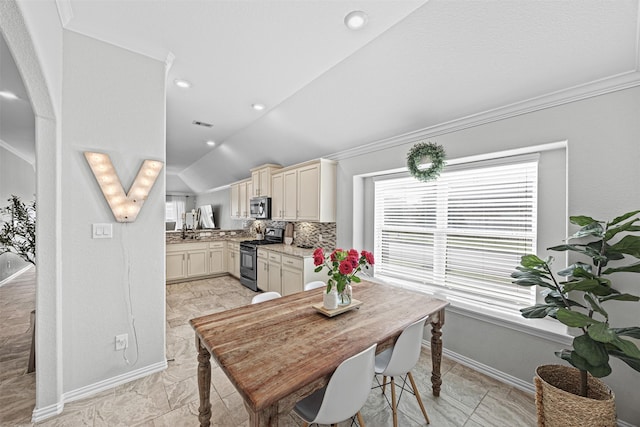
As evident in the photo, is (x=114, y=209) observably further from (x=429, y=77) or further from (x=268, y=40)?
(x=429, y=77)

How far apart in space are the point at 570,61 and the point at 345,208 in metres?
2.68

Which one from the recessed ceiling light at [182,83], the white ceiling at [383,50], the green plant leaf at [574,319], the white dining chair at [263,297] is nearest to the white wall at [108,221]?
the white ceiling at [383,50]

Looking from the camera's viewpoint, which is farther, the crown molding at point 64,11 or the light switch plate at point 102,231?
the light switch plate at point 102,231

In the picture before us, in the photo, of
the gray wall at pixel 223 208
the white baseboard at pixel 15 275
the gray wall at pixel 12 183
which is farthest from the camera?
the gray wall at pixel 223 208

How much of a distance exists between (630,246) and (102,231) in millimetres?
3605

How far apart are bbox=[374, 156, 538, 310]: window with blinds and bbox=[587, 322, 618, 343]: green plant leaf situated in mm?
1080

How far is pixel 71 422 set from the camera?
1.79 m

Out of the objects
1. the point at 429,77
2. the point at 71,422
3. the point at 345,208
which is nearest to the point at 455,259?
the point at 345,208

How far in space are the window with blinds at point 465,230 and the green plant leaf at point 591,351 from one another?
0.99 m

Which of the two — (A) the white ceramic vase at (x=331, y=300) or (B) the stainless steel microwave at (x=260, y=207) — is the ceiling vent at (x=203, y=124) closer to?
(B) the stainless steel microwave at (x=260, y=207)

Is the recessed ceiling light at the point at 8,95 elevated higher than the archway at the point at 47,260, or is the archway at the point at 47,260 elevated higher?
the recessed ceiling light at the point at 8,95

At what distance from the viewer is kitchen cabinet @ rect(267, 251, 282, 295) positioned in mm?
4230

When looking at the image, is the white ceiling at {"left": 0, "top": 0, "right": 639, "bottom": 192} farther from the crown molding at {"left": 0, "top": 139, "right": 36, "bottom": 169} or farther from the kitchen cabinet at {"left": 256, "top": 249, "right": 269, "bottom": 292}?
the crown molding at {"left": 0, "top": 139, "right": 36, "bottom": 169}

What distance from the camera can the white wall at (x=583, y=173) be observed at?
1.71 metres
